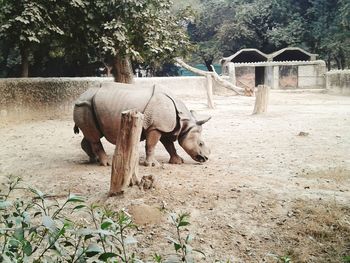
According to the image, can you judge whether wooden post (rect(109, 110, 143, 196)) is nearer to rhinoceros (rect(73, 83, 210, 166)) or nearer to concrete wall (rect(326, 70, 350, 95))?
rhinoceros (rect(73, 83, 210, 166))

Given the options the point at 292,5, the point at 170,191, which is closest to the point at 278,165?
the point at 170,191

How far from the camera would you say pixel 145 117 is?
607 cm

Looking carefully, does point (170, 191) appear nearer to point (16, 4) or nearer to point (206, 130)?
point (206, 130)

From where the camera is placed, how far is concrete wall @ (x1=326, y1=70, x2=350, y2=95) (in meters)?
21.0

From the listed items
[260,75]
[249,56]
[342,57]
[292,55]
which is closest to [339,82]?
[342,57]

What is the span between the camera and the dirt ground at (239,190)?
3.94 meters

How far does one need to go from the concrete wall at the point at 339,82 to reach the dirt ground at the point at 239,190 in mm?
12762

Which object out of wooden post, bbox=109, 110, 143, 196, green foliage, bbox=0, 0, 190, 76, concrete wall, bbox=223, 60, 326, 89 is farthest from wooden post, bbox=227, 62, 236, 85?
wooden post, bbox=109, 110, 143, 196

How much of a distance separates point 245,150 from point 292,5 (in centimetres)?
2404

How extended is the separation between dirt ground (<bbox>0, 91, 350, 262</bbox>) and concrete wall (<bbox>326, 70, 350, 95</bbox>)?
41.9 ft

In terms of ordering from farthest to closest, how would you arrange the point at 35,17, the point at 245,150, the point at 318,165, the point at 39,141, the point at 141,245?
the point at 35,17 < the point at 39,141 < the point at 245,150 < the point at 318,165 < the point at 141,245

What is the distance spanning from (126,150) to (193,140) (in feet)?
6.46

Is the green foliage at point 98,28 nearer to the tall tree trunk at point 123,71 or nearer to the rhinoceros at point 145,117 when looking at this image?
the tall tree trunk at point 123,71

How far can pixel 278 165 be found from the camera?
6.40 metres
